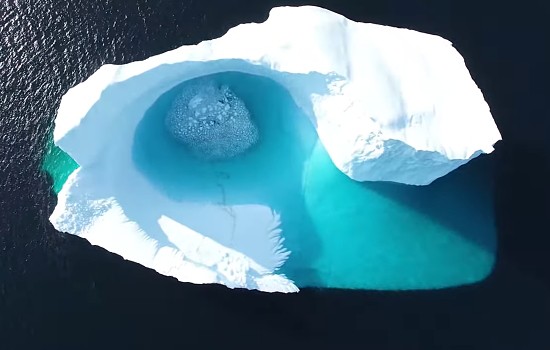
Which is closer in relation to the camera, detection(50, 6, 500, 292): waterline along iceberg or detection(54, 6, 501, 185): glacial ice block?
detection(54, 6, 501, 185): glacial ice block

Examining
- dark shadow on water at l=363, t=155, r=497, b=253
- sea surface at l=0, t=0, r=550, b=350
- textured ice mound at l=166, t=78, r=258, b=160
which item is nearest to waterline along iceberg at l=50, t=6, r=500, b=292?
textured ice mound at l=166, t=78, r=258, b=160

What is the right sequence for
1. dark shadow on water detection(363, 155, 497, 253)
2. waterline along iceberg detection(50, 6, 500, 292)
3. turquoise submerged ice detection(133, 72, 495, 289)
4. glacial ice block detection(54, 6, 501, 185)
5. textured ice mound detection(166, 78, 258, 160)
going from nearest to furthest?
glacial ice block detection(54, 6, 501, 185) → waterline along iceberg detection(50, 6, 500, 292) → textured ice mound detection(166, 78, 258, 160) → turquoise submerged ice detection(133, 72, 495, 289) → dark shadow on water detection(363, 155, 497, 253)

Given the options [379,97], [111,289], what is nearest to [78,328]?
[111,289]

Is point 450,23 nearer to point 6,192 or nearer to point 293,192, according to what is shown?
point 293,192

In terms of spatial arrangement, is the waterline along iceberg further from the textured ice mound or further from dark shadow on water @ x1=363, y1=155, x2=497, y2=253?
dark shadow on water @ x1=363, y1=155, x2=497, y2=253

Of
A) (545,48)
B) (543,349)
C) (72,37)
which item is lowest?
(543,349)

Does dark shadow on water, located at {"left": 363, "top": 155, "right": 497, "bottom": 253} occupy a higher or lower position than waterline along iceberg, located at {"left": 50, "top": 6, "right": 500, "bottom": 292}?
lower

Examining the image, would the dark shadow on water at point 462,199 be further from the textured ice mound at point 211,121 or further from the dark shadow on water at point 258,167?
the textured ice mound at point 211,121
